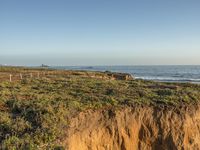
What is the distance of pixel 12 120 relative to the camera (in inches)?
419

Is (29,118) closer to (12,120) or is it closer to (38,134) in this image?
(12,120)

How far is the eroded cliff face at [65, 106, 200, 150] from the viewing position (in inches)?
457

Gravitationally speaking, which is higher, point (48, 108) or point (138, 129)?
point (48, 108)

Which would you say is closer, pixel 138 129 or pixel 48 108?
pixel 48 108

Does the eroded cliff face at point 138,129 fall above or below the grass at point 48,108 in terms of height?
below

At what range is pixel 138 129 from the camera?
13.5 m

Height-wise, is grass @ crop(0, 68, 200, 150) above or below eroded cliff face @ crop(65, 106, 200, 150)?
above

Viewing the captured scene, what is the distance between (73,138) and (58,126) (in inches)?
26.4

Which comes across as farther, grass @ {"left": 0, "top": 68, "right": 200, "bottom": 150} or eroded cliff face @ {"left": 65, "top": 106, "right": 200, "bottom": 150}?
eroded cliff face @ {"left": 65, "top": 106, "right": 200, "bottom": 150}

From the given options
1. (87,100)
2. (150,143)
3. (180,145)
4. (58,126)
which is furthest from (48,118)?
(180,145)

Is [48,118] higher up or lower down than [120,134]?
higher up

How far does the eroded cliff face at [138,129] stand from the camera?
1161 cm

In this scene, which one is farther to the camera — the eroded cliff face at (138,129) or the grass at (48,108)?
the eroded cliff face at (138,129)

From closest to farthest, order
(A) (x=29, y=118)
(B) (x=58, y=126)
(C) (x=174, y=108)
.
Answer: (B) (x=58, y=126)
(A) (x=29, y=118)
(C) (x=174, y=108)
